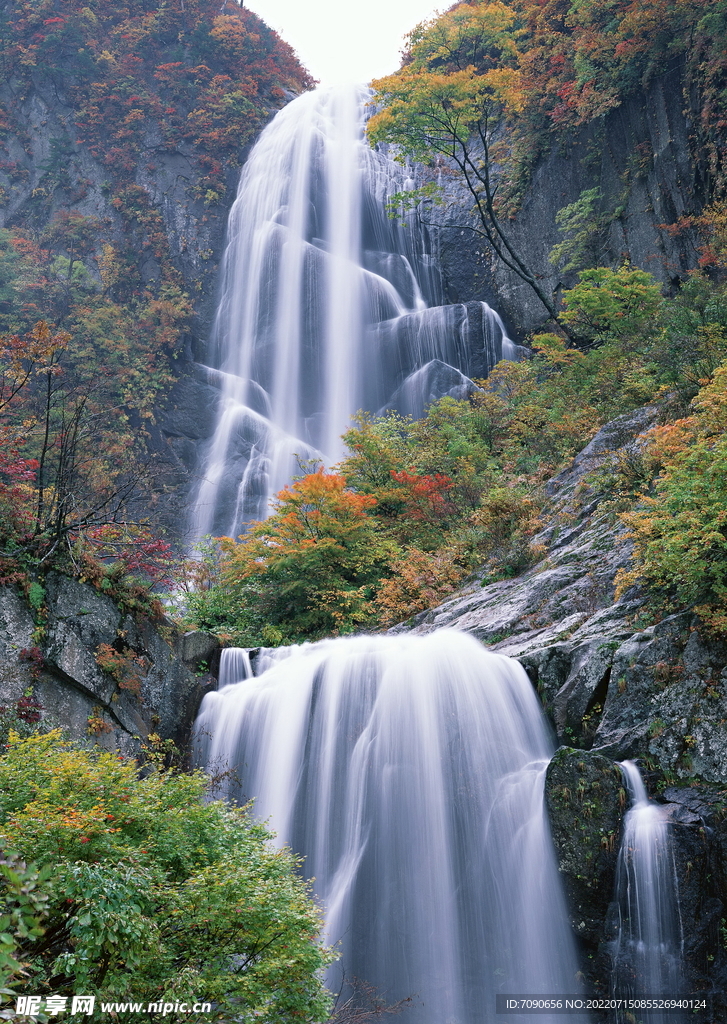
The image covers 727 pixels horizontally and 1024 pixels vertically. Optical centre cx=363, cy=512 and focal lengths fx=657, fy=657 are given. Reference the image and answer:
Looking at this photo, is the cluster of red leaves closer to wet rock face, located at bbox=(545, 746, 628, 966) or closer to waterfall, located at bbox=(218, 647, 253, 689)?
waterfall, located at bbox=(218, 647, 253, 689)

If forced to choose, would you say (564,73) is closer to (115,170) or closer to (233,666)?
(115,170)

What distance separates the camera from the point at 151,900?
3.67 meters

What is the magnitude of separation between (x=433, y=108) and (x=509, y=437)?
8.53 m

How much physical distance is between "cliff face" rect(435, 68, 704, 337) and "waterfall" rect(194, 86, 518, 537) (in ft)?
5.08

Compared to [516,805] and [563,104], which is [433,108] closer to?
[563,104]

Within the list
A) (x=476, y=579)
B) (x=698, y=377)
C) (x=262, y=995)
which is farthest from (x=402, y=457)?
(x=262, y=995)

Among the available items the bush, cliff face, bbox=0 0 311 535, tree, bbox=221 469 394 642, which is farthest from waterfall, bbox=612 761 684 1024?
cliff face, bbox=0 0 311 535

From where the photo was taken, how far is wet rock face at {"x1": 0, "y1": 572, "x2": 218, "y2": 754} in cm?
785

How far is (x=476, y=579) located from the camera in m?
11.8

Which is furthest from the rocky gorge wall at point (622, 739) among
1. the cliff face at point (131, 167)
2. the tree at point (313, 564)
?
the cliff face at point (131, 167)

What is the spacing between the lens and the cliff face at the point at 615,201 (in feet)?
55.1

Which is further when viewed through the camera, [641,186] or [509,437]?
[641,186]

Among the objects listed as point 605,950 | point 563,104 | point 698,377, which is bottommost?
point 605,950

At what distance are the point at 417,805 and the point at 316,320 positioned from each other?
21.4m
